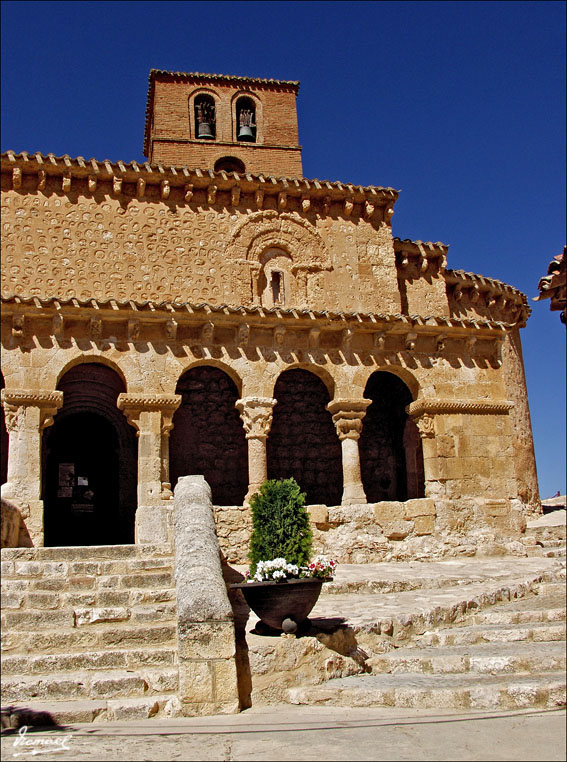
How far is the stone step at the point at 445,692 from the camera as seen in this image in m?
5.54

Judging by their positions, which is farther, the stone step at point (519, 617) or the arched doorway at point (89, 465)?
the arched doorway at point (89, 465)

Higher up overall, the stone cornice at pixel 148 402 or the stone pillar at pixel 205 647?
the stone cornice at pixel 148 402

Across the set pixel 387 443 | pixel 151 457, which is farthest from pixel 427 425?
pixel 151 457

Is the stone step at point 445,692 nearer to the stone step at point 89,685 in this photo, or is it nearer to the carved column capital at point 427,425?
the stone step at point 89,685

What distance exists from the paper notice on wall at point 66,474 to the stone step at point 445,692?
9.72 metres

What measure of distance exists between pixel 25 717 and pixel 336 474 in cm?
1093

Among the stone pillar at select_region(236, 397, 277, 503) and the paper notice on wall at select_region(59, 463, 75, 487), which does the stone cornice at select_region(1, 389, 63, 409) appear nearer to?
the stone pillar at select_region(236, 397, 277, 503)

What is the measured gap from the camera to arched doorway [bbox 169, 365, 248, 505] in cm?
1509

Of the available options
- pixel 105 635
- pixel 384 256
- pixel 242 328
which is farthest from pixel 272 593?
pixel 384 256

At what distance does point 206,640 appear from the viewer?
236 inches

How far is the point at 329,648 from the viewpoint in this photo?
654 centimetres

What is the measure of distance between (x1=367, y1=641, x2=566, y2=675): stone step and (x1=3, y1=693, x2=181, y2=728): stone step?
1.87 metres

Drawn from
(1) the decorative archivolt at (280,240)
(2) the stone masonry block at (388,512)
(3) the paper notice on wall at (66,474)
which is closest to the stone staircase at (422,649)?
(2) the stone masonry block at (388,512)

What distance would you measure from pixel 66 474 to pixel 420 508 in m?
6.93
